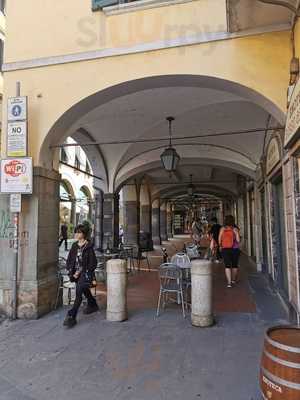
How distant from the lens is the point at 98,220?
984 cm

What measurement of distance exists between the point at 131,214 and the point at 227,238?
6.63m

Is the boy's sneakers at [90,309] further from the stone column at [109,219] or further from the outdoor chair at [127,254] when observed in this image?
the stone column at [109,219]

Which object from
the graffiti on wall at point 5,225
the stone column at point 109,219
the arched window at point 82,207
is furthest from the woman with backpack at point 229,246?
the arched window at point 82,207

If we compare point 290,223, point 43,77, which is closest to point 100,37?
point 43,77

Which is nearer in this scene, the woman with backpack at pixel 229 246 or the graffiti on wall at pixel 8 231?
the graffiti on wall at pixel 8 231

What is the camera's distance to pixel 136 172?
1077 cm

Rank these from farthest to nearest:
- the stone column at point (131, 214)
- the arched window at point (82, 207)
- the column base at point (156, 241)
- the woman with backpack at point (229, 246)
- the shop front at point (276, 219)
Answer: the arched window at point (82, 207) → the column base at point (156, 241) → the stone column at point (131, 214) → the woman with backpack at point (229, 246) → the shop front at point (276, 219)

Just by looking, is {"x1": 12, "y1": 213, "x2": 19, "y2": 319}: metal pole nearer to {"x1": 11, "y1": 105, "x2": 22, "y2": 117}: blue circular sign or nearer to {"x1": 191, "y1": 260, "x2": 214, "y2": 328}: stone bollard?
{"x1": 11, "y1": 105, "x2": 22, "y2": 117}: blue circular sign

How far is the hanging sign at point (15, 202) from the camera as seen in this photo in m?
4.89

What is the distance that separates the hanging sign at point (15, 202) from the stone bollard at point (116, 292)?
5.50 feet

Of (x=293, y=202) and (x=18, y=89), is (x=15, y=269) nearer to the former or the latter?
(x=18, y=89)

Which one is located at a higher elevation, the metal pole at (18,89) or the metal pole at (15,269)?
the metal pole at (18,89)

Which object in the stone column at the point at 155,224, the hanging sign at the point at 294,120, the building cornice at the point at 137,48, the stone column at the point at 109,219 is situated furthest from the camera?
the stone column at the point at 155,224

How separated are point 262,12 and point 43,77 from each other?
3.51 m
